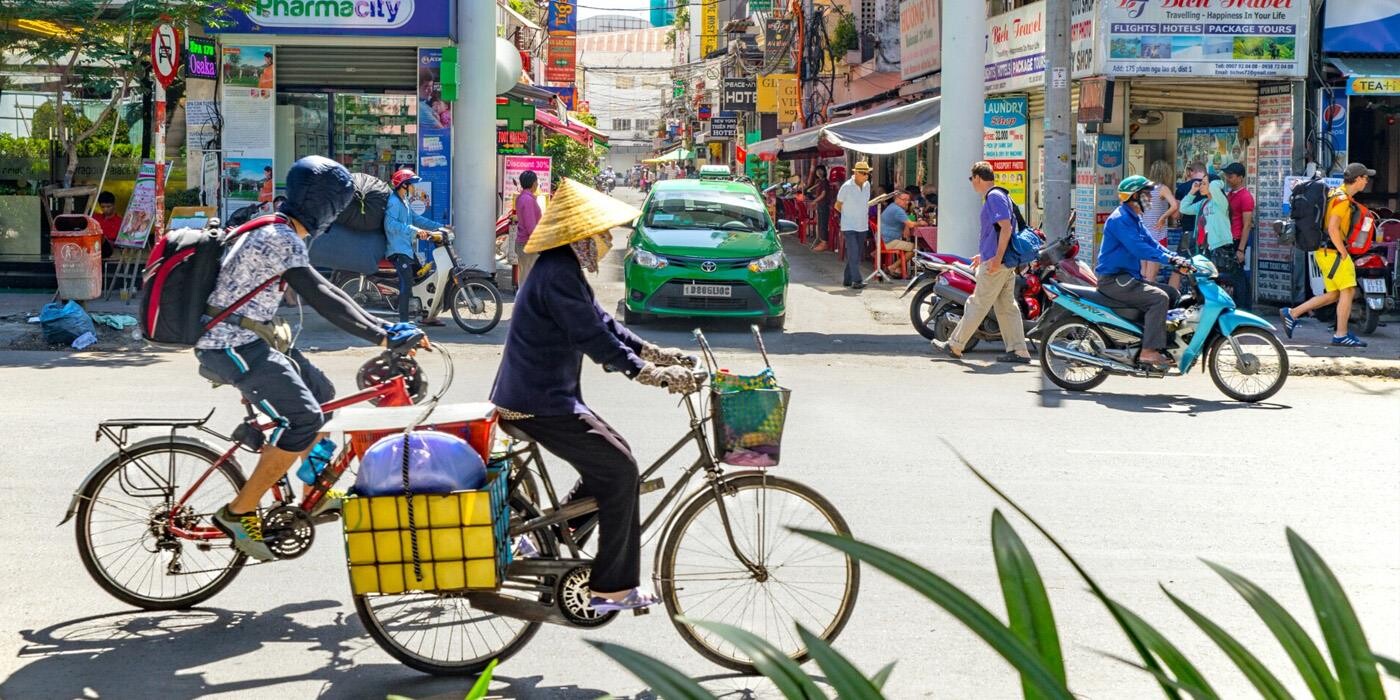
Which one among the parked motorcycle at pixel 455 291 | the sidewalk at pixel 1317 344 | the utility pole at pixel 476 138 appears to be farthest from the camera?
the utility pole at pixel 476 138

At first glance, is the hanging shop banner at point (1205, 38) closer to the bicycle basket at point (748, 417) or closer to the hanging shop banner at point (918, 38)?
the hanging shop banner at point (918, 38)

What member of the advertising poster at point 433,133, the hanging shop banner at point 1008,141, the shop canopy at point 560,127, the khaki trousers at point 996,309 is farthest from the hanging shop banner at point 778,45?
the khaki trousers at point 996,309

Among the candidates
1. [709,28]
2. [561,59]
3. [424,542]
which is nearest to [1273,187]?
[424,542]

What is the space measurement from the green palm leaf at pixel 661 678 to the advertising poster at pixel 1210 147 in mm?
18554

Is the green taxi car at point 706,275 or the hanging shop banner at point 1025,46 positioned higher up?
the hanging shop banner at point 1025,46

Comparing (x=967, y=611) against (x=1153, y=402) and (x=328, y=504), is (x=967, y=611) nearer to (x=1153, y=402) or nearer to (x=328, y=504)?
(x=328, y=504)

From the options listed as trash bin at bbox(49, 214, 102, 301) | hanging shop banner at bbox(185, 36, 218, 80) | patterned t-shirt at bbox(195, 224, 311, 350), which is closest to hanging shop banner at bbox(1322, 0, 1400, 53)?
hanging shop banner at bbox(185, 36, 218, 80)

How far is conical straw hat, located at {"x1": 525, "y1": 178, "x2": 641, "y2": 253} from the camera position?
16.3 ft

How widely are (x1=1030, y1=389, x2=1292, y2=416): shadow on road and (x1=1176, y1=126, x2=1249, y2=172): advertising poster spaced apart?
26.0ft

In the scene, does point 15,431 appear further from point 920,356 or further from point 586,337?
point 920,356

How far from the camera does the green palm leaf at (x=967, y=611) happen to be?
66.2 inches

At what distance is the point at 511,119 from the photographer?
27.1 m

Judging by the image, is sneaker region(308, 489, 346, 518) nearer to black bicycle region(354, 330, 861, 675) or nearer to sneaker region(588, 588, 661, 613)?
black bicycle region(354, 330, 861, 675)

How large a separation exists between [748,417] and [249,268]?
193 centimetres
